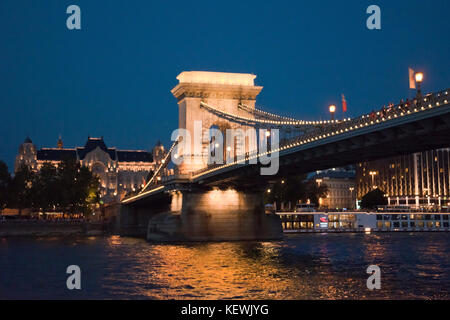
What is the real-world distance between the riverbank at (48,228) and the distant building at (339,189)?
90.2 m

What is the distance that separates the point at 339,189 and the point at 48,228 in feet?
343

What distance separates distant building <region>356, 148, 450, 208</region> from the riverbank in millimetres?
74486

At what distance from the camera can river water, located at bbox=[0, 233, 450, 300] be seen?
27.3 m

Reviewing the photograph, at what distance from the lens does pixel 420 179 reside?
148 meters

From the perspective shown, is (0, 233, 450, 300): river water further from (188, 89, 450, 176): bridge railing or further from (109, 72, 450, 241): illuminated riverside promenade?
(188, 89, 450, 176): bridge railing

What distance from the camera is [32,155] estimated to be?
621 feet

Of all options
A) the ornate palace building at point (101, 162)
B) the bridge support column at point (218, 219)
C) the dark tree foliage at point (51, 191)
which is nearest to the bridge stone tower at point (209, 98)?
the bridge support column at point (218, 219)

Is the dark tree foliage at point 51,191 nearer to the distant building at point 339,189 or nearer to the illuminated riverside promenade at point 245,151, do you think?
the illuminated riverside promenade at point 245,151

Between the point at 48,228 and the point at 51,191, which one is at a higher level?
the point at 51,191

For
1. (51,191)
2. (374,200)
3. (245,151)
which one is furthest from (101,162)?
(245,151)

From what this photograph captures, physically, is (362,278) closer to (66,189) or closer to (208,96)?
(208,96)

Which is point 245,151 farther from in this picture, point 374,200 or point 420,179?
point 420,179
